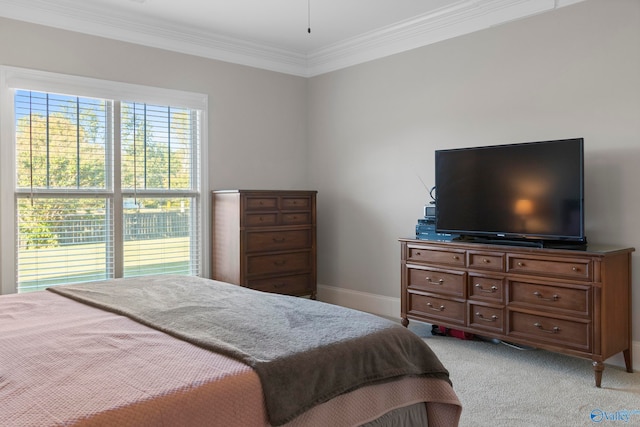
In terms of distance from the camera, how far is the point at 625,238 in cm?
330

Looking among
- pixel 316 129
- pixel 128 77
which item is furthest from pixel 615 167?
pixel 128 77

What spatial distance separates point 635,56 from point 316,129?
2.99 metres

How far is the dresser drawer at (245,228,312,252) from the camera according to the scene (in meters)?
4.48

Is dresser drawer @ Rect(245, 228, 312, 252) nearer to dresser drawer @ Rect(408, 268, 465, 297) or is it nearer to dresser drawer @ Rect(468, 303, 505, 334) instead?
dresser drawer @ Rect(408, 268, 465, 297)

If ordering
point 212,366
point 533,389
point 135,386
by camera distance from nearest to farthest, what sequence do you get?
1. point 135,386
2. point 212,366
3. point 533,389

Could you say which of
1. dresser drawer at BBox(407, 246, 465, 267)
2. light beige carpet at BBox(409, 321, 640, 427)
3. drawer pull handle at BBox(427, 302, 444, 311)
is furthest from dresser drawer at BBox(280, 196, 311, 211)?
light beige carpet at BBox(409, 321, 640, 427)

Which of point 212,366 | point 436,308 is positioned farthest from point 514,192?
point 212,366

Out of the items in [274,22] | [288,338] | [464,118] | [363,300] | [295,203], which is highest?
[274,22]

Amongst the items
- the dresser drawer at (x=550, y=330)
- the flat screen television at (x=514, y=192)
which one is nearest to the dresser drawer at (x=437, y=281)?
the flat screen television at (x=514, y=192)

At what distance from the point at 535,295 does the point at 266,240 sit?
2.29 m

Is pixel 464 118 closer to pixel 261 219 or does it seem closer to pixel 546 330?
pixel 546 330

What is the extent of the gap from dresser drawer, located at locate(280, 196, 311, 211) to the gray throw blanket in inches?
85.4

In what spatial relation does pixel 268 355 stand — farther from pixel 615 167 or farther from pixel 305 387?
pixel 615 167

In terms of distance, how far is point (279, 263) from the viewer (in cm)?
468
